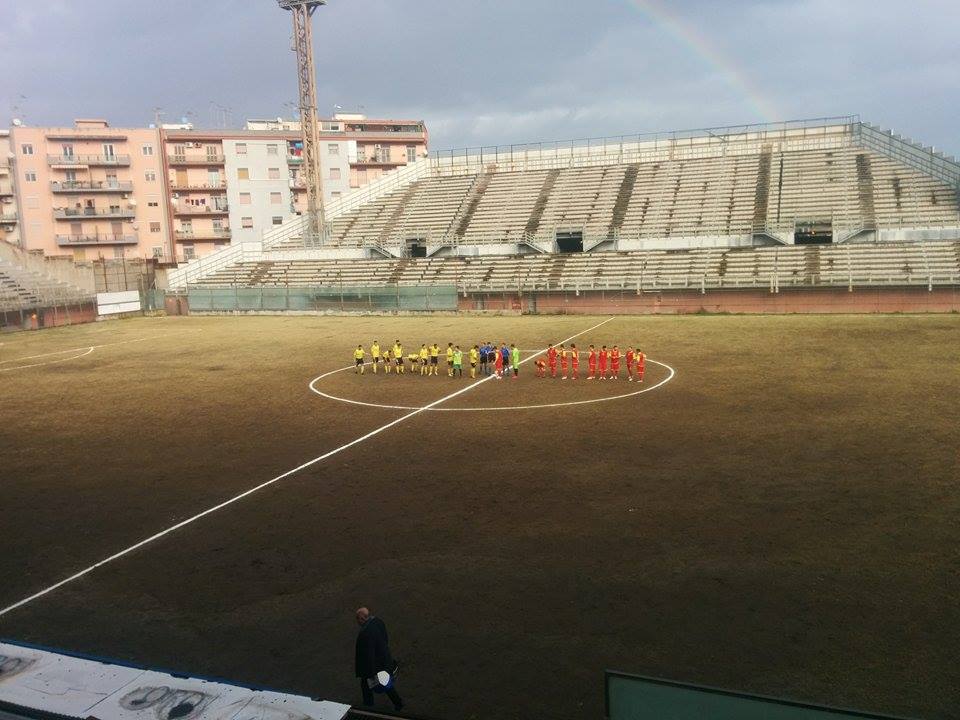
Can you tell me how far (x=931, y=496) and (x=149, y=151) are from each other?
95565mm

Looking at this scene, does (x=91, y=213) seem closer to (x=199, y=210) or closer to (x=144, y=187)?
(x=144, y=187)

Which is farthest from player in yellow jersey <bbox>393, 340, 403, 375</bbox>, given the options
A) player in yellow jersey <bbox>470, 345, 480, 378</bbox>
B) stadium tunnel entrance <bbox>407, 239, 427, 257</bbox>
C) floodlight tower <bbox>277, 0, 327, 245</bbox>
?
floodlight tower <bbox>277, 0, 327, 245</bbox>

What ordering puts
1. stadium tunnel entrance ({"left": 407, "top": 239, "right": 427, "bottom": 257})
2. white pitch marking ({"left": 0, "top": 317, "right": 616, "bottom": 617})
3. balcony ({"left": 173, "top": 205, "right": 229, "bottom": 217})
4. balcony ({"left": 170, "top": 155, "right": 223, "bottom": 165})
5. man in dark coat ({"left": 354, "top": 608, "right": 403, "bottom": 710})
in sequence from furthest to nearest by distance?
balcony ({"left": 173, "top": 205, "right": 229, "bottom": 217}), balcony ({"left": 170, "top": 155, "right": 223, "bottom": 165}), stadium tunnel entrance ({"left": 407, "top": 239, "right": 427, "bottom": 257}), white pitch marking ({"left": 0, "top": 317, "right": 616, "bottom": 617}), man in dark coat ({"left": 354, "top": 608, "right": 403, "bottom": 710})

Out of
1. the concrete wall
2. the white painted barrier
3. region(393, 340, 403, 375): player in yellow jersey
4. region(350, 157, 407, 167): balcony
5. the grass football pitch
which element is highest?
region(350, 157, 407, 167): balcony

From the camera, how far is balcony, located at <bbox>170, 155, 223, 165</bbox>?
9019 cm

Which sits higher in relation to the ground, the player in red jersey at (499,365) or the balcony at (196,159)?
the balcony at (196,159)

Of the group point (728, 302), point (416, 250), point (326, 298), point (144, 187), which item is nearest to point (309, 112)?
point (416, 250)

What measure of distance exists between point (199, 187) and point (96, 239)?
13.7m

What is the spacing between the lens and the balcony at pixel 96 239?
87125 mm

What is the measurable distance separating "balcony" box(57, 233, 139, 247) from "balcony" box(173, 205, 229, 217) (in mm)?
6226

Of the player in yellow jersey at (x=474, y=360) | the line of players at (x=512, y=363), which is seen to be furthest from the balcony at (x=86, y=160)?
the player in yellow jersey at (x=474, y=360)

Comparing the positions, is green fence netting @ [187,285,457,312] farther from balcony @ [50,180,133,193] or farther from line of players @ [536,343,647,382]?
balcony @ [50,180,133,193]

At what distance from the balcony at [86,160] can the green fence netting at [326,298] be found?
112ft

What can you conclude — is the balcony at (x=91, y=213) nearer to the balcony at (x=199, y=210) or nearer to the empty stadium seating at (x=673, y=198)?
the balcony at (x=199, y=210)
